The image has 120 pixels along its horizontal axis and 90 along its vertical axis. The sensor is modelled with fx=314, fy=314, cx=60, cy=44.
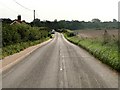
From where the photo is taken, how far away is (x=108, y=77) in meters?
15.2

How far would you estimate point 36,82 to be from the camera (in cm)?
1359

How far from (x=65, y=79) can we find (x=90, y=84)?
6.06ft

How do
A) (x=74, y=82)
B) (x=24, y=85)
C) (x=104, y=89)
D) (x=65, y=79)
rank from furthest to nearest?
1. (x=65, y=79)
2. (x=74, y=82)
3. (x=24, y=85)
4. (x=104, y=89)

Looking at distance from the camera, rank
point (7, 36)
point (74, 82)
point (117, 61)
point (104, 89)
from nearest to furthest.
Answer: point (104, 89)
point (74, 82)
point (117, 61)
point (7, 36)

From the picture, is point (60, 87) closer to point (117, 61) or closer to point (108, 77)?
point (108, 77)

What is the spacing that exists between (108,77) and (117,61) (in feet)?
11.2

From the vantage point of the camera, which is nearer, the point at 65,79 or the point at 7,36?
the point at 65,79

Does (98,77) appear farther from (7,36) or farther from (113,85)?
(7,36)

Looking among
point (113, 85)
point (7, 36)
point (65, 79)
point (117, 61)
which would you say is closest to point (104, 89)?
point (113, 85)

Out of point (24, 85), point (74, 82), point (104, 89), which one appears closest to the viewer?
point (104, 89)

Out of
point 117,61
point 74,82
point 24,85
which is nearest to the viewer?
point 24,85

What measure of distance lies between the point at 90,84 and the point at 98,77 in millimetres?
2308

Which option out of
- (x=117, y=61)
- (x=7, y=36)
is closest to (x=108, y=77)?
(x=117, y=61)

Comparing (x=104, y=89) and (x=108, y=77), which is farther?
(x=108, y=77)
